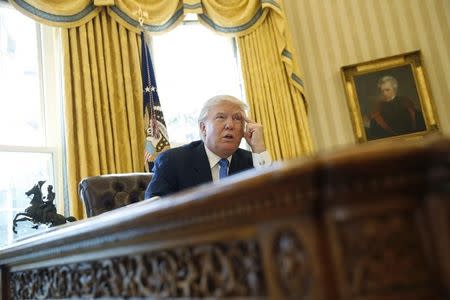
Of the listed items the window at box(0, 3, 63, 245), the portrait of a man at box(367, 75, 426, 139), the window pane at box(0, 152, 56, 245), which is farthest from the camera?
the portrait of a man at box(367, 75, 426, 139)

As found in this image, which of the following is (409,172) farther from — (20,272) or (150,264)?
(20,272)

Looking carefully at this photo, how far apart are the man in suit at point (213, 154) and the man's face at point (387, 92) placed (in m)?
2.51

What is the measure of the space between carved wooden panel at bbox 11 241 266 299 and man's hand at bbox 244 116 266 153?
237 cm

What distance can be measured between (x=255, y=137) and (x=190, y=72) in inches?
88.4

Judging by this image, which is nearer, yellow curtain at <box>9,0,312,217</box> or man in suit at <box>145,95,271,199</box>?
man in suit at <box>145,95,271,199</box>

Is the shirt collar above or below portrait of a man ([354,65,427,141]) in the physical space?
below

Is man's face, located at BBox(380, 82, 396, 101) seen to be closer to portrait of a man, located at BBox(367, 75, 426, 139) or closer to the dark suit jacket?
portrait of a man, located at BBox(367, 75, 426, 139)

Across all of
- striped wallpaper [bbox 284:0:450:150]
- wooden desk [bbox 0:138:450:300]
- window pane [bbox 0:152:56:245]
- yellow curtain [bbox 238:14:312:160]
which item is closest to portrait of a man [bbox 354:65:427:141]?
striped wallpaper [bbox 284:0:450:150]

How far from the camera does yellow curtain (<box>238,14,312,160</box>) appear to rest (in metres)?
5.12

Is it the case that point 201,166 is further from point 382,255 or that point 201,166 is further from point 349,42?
point 349,42

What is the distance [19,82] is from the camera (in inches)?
173

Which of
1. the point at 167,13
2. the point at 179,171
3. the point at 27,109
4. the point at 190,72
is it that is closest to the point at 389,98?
the point at 190,72

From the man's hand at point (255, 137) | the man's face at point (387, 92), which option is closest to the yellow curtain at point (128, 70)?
the man's face at point (387, 92)

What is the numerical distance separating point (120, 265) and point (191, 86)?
457 centimetres
